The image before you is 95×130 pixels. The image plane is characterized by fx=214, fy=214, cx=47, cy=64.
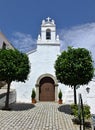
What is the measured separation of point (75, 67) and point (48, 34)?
1170 centimetres

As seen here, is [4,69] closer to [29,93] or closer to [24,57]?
[24,57]

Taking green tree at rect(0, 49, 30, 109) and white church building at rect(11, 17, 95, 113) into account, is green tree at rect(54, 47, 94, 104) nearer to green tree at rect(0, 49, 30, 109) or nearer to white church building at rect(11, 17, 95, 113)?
green tree at rect(0, 49, 30, 109)

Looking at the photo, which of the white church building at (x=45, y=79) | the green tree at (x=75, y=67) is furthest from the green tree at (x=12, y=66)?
the white church building at (x=45, y=79)

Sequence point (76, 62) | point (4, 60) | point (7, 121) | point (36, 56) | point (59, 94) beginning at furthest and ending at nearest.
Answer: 1. point (36, 56)
2. point (59, 94)
3. point (4, 60)
4. point (76, 62)
5. point (7, 121)

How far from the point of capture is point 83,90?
22875 millimetres

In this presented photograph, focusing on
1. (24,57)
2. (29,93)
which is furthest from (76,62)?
(29,93)

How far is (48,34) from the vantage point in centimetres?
2553

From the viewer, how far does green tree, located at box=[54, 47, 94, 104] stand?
48.1 ft

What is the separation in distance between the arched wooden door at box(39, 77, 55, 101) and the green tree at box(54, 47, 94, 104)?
8343 mm

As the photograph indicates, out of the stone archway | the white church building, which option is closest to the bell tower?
the white church building

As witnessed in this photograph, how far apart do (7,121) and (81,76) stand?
5.96m

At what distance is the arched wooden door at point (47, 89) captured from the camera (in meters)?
23.4

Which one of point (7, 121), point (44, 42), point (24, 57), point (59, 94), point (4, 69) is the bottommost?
point (7, 121)

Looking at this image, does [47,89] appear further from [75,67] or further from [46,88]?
[75,67]
